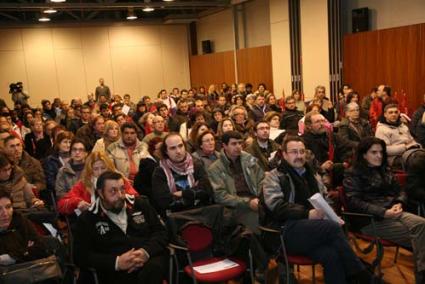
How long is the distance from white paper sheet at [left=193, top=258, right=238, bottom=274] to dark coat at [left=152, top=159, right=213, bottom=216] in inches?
25.7

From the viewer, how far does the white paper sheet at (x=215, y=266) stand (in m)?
2.90

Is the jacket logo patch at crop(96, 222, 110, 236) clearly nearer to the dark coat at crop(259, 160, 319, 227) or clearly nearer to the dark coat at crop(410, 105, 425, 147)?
the dark coat at crop(259, 160, 319, 227)

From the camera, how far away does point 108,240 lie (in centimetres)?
286

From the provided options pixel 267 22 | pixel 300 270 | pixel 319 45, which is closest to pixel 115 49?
pixel 267 22

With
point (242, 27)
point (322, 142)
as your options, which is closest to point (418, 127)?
point (322, 142)

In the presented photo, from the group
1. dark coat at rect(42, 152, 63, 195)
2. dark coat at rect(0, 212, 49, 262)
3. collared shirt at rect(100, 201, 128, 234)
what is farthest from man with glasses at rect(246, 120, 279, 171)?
dark coat at rect(0, 212, 49, 262)

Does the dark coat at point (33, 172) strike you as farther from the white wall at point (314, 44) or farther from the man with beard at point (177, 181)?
the white wall at point (314, 44)

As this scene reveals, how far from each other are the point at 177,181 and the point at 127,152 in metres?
1.34

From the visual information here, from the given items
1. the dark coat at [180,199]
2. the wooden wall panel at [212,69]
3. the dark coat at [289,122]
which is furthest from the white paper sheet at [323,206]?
the wooden wall panel at [212,69]

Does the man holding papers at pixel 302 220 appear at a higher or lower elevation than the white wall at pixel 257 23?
lower

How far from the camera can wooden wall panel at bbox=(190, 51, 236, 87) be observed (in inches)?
580

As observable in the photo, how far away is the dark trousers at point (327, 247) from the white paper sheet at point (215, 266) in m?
0.41

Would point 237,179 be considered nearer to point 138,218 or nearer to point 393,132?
point 138,218

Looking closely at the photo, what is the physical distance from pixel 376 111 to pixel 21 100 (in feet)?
35.7
